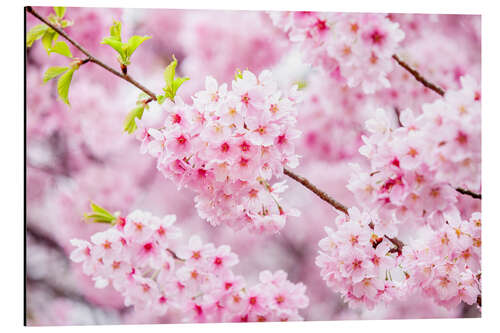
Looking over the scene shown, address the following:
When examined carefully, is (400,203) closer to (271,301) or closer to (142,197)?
(271,301)

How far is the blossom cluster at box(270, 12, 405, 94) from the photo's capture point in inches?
83.8

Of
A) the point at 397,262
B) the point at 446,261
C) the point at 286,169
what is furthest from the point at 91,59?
the point at 446,261

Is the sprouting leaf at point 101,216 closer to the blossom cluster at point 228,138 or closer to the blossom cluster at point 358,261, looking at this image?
the blossom cluster at point 228,138

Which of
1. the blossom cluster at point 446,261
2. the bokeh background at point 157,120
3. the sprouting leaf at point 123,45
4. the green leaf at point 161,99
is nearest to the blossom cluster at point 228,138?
the green leaf at point 161,99

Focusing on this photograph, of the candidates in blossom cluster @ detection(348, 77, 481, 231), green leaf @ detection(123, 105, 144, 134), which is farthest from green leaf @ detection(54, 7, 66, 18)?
blossom cluster @ detection(348, 77, 481, 231)

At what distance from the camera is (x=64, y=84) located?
213 cm

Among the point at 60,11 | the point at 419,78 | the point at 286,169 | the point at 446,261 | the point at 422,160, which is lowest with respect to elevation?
the point at 446,261

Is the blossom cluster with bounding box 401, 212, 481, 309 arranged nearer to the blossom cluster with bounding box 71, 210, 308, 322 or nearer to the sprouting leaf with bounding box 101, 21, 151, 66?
the blossom cluster with bounding box 71, 210, 308, 322

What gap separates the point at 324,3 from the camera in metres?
2.26

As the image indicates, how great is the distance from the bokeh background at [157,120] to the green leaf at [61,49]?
0.52 ft

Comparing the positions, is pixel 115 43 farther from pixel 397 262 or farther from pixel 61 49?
pixel 397 262

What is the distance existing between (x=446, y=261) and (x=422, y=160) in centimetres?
53

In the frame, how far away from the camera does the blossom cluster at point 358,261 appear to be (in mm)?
2135

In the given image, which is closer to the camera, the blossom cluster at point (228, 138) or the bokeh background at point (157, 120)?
the blossom cluster at point (228, 138)
